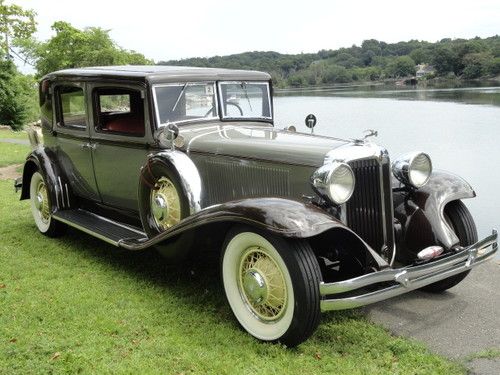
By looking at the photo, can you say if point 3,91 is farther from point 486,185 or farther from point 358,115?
point 486,185

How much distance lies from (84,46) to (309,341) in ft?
178

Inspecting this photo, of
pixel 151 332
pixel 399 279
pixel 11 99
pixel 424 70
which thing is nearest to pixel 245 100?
pixel 151 332

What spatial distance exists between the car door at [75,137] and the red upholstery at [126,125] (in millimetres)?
267

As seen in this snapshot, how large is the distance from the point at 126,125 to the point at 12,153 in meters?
10.4

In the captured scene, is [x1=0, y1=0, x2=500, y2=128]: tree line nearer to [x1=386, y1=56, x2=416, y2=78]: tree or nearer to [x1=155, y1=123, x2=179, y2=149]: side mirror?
[x1=386, y1=56, x2=416, y2=78]: tree

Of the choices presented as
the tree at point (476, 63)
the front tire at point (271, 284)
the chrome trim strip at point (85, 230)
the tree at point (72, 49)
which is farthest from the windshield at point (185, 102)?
the tree at point (72, 49)

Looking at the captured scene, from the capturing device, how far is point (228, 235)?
3.79 meters

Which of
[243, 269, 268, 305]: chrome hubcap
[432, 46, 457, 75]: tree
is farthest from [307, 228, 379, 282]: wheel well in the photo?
[432, 46, 457, 75]: tree

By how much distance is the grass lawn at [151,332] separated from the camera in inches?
131

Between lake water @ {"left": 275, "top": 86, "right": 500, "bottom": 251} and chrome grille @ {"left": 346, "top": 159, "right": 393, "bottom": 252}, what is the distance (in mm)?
3239

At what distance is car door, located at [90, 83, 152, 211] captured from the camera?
203 inches

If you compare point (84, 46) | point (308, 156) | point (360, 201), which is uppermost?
point (84, 46)

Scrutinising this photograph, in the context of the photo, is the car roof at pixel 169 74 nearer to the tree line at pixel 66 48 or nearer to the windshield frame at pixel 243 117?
the windshield frame at pixel 243 117

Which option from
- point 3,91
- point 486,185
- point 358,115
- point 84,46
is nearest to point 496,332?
point 486,185
